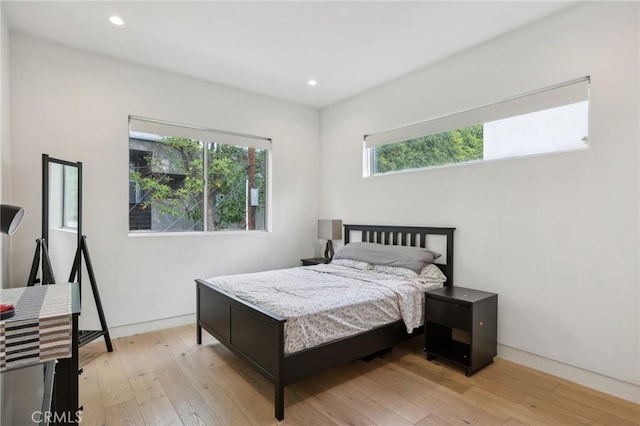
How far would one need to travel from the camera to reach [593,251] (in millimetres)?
2496

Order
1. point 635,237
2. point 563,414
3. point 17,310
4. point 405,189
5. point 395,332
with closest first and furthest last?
point 17,310
point 563,414
point 635,237
point 395,332
point 405,189

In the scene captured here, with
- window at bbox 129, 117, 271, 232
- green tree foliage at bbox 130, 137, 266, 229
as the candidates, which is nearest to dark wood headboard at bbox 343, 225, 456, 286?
window at bbox 129, 117, 271, 232

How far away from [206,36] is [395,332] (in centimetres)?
321

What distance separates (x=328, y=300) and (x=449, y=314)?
1106 mm

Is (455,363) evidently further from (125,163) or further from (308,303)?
(125,163)

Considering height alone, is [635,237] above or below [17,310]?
above

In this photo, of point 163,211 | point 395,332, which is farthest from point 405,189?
point 163,211

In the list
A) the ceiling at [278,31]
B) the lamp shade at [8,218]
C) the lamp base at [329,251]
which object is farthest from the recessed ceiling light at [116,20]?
the lamp base at [329,251]

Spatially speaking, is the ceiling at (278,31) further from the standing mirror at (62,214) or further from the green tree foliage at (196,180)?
the standing mirror at (62,214)

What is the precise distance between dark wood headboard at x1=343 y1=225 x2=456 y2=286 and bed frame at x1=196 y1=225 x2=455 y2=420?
1cm

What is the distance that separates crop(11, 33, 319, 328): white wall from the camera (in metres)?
3.01

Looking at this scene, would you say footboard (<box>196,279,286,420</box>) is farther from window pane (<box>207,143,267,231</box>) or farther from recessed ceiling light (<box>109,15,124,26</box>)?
recessed ceiling light (<box>109,15,124,26</box>)

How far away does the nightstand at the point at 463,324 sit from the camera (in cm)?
268

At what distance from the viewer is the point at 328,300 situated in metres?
2.54
